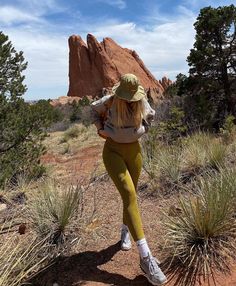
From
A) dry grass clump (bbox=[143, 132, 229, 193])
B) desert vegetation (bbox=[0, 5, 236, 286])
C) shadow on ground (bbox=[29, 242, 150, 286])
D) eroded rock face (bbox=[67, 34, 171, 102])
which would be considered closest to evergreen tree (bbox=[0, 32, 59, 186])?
desert vegetation (bbox=[0, 5, 236, 286])

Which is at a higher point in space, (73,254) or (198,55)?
(198,55)

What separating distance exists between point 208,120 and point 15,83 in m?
6.95

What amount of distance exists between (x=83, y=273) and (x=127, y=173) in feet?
3.68

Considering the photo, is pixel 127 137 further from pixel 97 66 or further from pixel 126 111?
pixel 97 66

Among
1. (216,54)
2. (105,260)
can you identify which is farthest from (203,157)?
(216,54)

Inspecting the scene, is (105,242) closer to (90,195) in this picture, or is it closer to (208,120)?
(90,195)

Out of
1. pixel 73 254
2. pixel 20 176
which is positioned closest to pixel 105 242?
pixel 73 254

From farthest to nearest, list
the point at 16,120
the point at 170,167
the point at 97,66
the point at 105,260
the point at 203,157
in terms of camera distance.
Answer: the point at 97,66 < the point at 16,120 < the point at 203,157 < the point at 170,167 < the point at 105,260

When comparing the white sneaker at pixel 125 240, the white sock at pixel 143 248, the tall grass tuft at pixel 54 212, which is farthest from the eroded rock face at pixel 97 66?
the white sock at pixel 143 248

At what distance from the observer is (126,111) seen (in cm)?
425

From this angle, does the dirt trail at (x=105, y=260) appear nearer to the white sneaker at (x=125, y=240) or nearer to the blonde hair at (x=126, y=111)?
the white sneaker at (x=125, y=240)

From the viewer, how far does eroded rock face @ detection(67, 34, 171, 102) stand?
Result: 72.0 meters

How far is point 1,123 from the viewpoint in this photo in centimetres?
983

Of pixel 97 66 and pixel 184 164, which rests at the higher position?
pixel 97 66
